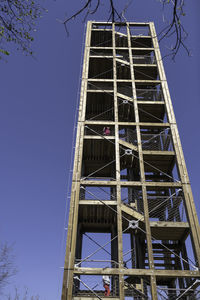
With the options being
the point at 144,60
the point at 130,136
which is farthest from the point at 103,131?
the point at 144,60

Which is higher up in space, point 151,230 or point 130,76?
point 130,76

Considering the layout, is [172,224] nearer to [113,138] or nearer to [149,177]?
[149,177]

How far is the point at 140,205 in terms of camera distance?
48.1 ft

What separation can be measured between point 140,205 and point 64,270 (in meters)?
5.81

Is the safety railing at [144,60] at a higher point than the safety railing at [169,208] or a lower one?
higher

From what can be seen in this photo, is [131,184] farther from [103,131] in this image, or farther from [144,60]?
[144,60]

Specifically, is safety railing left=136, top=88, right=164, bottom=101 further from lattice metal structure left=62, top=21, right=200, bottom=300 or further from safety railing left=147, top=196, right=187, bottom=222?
safety railing left=147, top=196, right=187, bottom=222

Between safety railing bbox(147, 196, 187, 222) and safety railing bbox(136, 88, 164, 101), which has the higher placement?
safety railing bbox(136, 88, 164, 101)

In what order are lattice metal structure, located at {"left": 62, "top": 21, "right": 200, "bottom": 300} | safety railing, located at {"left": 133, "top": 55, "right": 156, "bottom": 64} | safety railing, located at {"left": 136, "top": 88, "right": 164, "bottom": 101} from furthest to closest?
1. safety railing, located at {"left": 133, "top": 55, "right": 156, "bottom": 64}
2. safety railing, located at {"left": 136, "top": 88, "right": 164, "bottom": 101}
3. lattice metal structure, located at {"left": 62, "top": 21, "right": 200, "bottom": 300}

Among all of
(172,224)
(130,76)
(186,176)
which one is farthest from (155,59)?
(172,224)

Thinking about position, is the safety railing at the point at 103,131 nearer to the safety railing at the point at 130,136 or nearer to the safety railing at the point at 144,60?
the safety railing at the point at 130,136

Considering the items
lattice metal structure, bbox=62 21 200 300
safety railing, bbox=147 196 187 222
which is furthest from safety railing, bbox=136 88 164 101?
safety railing, bbox=147 196 187 222

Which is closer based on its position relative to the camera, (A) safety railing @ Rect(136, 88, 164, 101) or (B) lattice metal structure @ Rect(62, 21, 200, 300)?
(B) lattice metal structure @ Rect(62, 21, 200, 300)

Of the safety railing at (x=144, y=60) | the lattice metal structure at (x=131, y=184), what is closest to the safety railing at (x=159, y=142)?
the lattice metal structure at (x=131, y=184)
